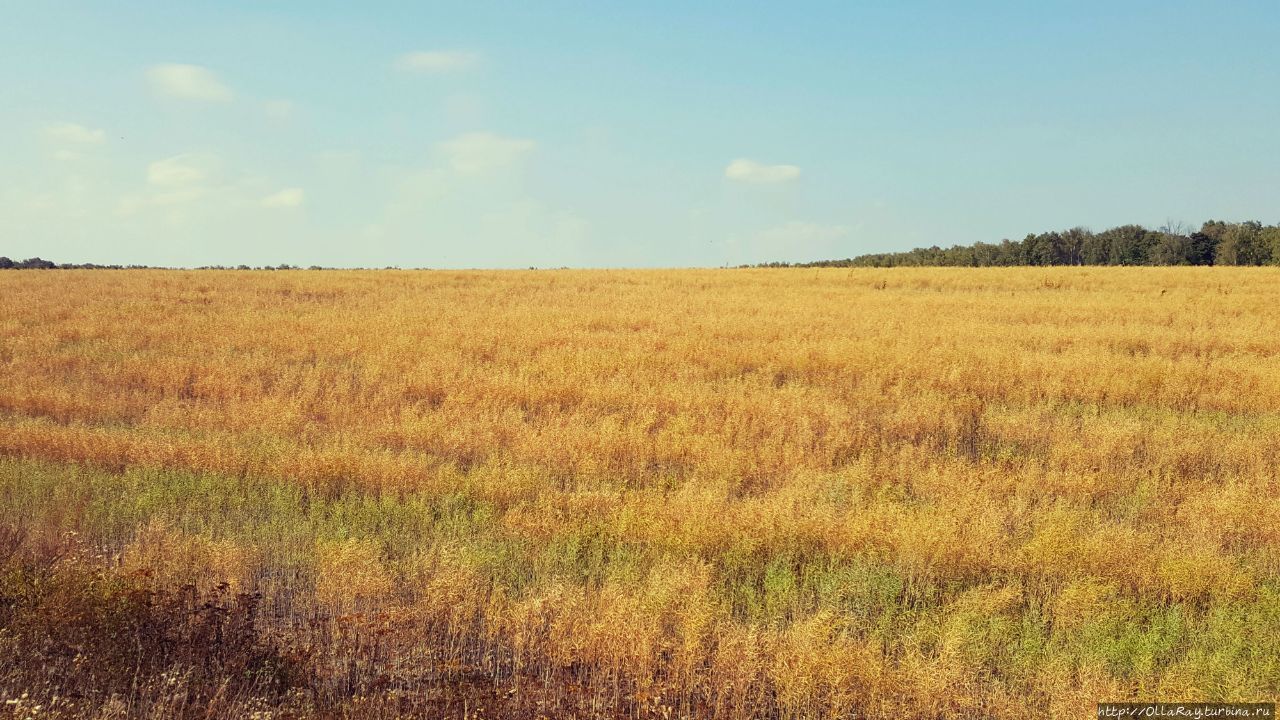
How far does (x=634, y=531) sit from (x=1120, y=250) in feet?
316

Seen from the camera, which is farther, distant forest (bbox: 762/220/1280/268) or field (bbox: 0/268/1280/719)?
distant forest (bbox: 762/220/1280/268)

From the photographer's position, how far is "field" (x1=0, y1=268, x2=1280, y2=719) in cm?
453

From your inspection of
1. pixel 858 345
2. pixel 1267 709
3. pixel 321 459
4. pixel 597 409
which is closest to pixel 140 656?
pixel 321 459

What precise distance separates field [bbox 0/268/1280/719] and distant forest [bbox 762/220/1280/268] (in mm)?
57380

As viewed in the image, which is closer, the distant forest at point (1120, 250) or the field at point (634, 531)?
the field at point (634, 531)

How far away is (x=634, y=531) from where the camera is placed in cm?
686

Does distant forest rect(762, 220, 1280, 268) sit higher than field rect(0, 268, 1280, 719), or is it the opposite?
distant forest rect(762, 220, 1280, 268)

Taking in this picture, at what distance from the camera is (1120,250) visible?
282ft

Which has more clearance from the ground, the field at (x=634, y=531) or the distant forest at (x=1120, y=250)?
the distant forest at (x=1120, y=250)

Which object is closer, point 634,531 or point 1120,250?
point 634,531

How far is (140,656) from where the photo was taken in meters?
4.46

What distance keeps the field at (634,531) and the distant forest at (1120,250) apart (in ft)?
188

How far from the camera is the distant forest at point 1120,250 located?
70.1m

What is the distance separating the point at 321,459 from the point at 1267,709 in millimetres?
8134
